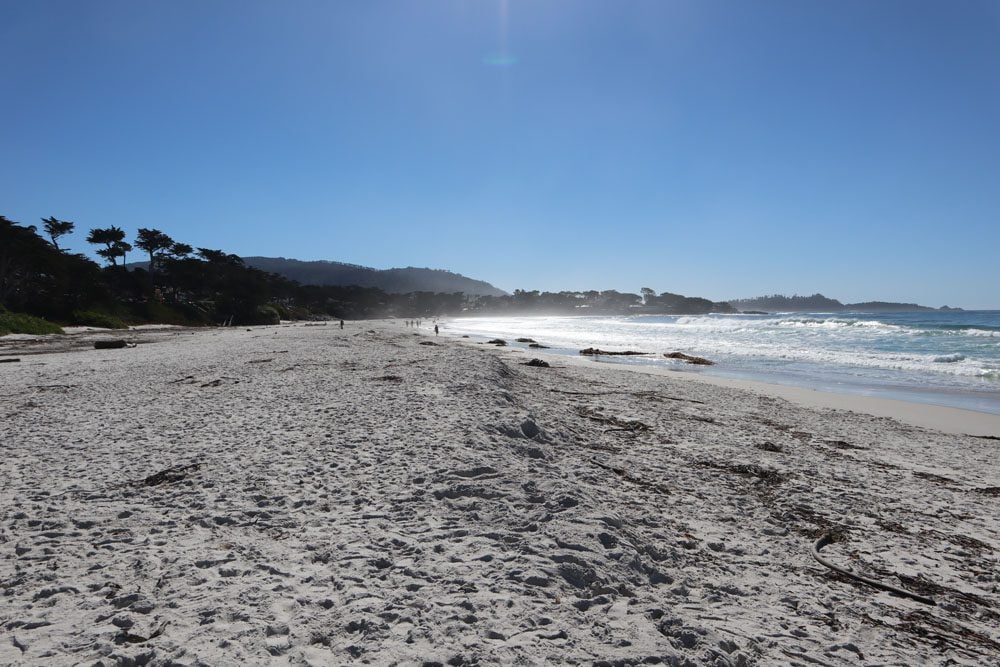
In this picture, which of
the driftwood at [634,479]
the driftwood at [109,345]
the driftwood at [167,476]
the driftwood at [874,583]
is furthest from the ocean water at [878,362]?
the driftwood at [109,345]

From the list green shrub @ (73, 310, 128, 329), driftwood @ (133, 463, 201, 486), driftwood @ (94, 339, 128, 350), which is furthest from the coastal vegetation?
driftwood @ (133, 463, 201, 486)

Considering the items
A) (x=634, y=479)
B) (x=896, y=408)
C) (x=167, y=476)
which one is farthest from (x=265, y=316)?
(x=634, y=479)

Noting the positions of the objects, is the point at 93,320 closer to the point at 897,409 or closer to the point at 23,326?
the point at 23,326

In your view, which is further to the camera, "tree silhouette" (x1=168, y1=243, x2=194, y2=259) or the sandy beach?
"tree silhouette" (x1=168, y1=243, x2=194, y2=259)

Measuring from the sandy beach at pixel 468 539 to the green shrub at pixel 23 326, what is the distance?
92.1 feet

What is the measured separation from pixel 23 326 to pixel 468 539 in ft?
127

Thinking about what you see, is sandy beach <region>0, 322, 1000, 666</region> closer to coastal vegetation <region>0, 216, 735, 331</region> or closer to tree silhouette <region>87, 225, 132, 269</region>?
coastal vegetation <region>0, 216, 735, 331</region>

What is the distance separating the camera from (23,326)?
29.6 meters

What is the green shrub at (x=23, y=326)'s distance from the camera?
28.7 meters

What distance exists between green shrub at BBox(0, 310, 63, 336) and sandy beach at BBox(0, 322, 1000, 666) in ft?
92.1

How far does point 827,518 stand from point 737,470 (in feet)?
5.03

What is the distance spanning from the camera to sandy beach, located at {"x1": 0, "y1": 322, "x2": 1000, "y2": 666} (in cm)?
305

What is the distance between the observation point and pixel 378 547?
4.05 metres

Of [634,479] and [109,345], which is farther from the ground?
[109,345]
